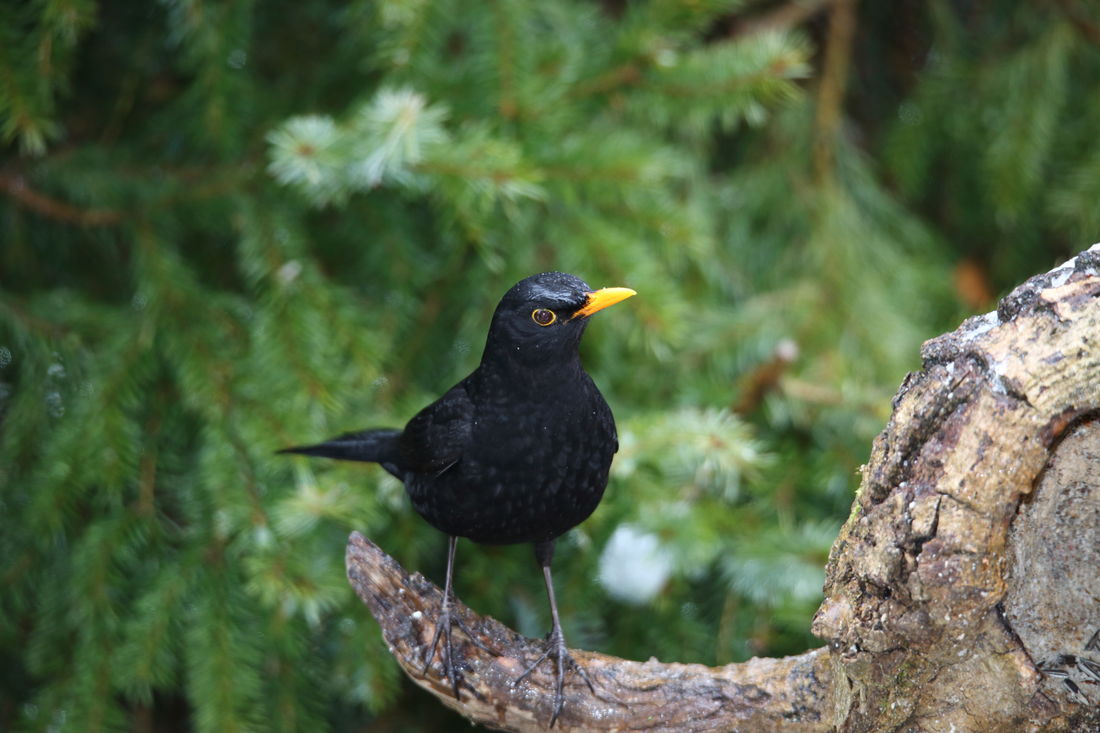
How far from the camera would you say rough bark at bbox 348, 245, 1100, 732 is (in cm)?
179

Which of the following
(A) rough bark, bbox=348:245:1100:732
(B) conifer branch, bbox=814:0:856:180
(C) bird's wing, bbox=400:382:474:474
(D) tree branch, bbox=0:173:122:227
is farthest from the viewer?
(B) conifer branch, bbox=814:0:856:180

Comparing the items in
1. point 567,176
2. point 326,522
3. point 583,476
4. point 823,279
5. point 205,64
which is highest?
point 823,279

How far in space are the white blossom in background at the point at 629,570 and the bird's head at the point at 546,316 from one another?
0.90 m

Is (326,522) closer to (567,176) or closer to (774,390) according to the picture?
(567,176)

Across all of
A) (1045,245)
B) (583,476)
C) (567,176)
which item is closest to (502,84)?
(567,176)

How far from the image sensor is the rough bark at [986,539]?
179 cm

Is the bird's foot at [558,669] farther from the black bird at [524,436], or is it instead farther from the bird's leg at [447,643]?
the bird's leg at [447,643]

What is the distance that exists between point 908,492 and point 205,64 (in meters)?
2.63

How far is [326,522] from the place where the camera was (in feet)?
10.2

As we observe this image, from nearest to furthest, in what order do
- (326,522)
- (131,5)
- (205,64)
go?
(326,522) < (205,64) < (131,5)

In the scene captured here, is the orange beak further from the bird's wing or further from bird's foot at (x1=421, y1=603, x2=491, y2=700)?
bird's foot at (x1=421, y1=603, x2=491, y2=700)

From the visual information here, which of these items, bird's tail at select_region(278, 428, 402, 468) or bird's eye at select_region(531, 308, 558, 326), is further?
bird's tail at select_region(278, 428, 402, 468)

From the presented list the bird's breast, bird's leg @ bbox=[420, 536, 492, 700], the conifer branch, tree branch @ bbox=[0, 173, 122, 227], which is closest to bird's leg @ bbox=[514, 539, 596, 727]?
bird's leg @ bbox=[420, 536, 492, 700]

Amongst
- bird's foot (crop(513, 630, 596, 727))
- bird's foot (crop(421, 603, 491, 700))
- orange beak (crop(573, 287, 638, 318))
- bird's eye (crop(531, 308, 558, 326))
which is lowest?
bird's foot (crop(421, 603, 491, 700))
